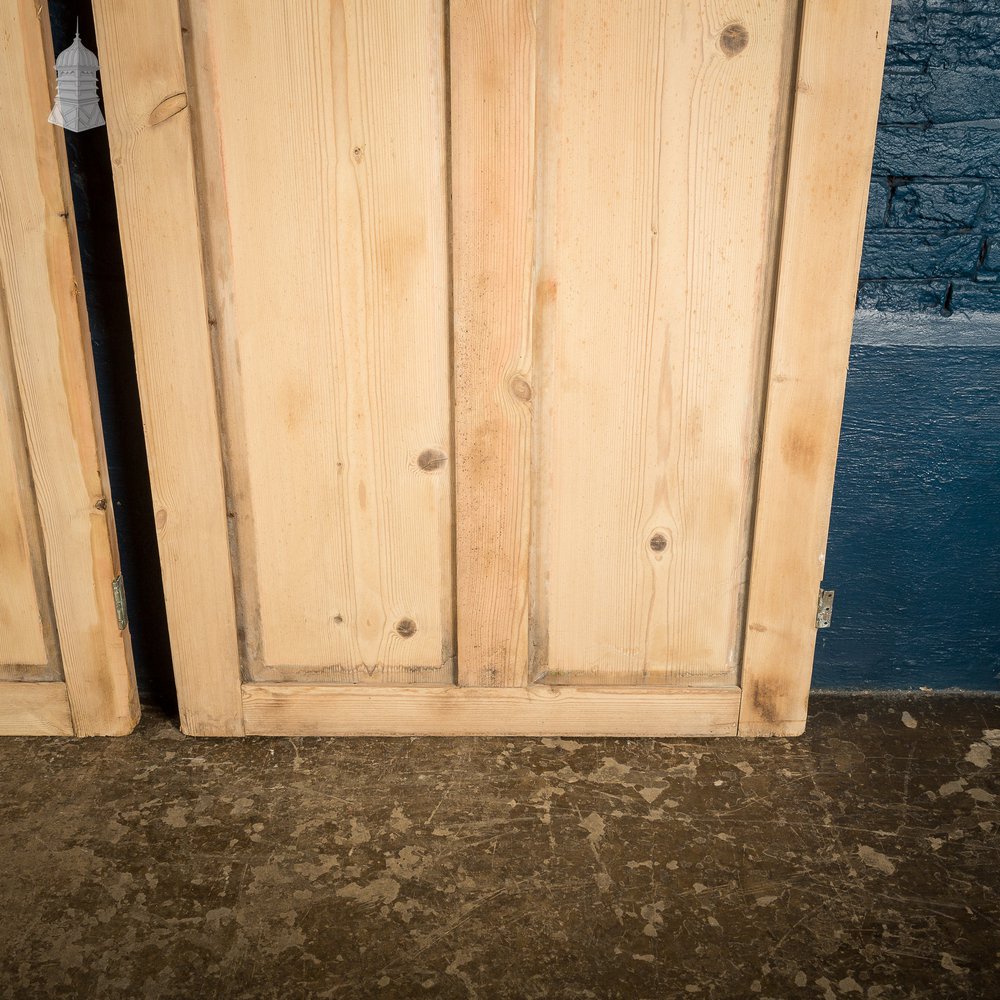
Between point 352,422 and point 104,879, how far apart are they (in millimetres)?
924

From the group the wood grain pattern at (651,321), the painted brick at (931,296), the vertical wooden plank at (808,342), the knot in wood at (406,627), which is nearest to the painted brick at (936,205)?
the painted brick at (931,296)

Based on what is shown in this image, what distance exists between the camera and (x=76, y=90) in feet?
5.11

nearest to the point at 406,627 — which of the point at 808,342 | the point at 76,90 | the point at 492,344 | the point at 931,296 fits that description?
the point at 492,344

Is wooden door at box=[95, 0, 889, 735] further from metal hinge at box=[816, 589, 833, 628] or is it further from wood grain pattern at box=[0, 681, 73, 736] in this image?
wood grain pattern at box=[0, 681, 73, 736]

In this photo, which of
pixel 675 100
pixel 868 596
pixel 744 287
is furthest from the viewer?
pixel 868 596

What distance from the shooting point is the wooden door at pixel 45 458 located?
1.55m

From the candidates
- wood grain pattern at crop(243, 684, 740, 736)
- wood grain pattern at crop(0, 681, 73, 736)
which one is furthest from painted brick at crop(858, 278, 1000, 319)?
wood grain pattern at crop(0, 681, 73, 736)

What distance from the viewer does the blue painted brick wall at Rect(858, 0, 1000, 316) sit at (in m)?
1.65

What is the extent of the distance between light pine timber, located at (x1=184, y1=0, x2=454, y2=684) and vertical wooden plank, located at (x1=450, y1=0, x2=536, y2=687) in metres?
0.04

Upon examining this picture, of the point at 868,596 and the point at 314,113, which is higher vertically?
the point at 314,113

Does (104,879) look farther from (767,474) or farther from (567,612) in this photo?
(767,474)

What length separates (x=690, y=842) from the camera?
1.60 metres

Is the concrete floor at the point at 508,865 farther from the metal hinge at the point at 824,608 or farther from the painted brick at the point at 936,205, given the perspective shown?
the painted brick at the point at 936,205

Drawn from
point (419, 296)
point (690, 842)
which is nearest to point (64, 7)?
point (419, 296)
